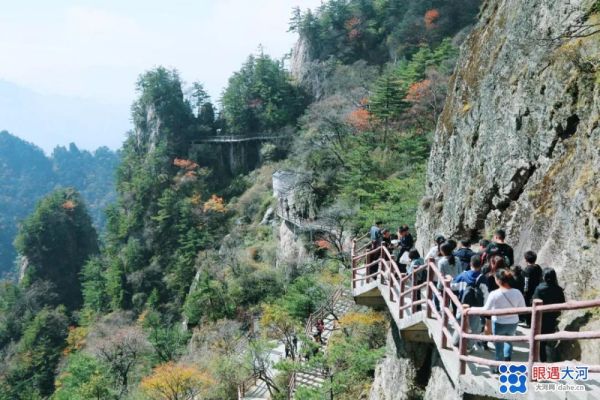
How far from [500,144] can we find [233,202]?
4135 cm

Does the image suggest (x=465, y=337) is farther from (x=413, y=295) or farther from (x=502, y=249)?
(x=413, y=295)

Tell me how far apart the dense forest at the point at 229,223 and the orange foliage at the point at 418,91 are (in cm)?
10

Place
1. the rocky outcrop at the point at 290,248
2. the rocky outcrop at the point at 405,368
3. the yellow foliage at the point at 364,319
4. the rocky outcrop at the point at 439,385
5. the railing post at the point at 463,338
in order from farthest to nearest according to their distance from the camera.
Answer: the rocky outcrop at the point at 290,248 < the yellow foliage at the point at 364,319 < the rocky outcrop at the point at 405,368 < the rocky outcrop at the point at 439,385 < the railing post at the point at 463,338

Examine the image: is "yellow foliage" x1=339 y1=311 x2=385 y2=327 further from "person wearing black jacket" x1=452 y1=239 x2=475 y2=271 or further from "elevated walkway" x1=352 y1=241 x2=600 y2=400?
"person wearing black jacket" x1=452 y1=239 x2=475 y2=271

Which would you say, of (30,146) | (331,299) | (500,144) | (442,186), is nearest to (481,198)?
(500,144)

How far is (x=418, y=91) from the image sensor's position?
117 feet

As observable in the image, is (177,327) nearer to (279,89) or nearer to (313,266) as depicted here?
(313,266)

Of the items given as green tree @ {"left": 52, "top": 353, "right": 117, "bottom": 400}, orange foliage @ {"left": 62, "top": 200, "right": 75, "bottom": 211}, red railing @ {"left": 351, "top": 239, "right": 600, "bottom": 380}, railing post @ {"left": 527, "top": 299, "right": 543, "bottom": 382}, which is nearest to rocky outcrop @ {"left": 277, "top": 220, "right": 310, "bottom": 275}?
green tree @ {"left": 52, "top": 353, "right": 117, "bottom": 400}

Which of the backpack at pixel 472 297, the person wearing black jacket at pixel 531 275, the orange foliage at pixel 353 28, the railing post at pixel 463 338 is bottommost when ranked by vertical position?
the railing post at pixel 463 338

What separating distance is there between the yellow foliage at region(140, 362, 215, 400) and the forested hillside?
112 meters

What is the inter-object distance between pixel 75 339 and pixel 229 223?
58.9ft

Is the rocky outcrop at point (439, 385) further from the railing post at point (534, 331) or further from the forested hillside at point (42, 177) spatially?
the forested hillside at point (42, 177)

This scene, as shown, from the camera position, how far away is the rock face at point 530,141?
7365 mm

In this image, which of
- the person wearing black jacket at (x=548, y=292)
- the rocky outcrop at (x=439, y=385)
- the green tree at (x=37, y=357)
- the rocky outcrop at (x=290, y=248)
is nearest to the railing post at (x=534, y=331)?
the person wearing black jacket at (x=548, y=292)
